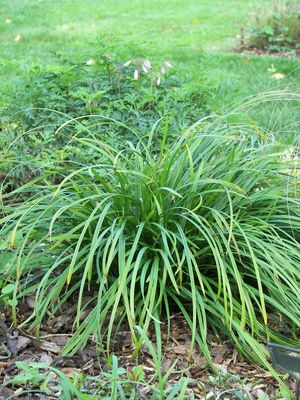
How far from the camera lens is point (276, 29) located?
347 inches

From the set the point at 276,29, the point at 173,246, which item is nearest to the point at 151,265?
the point at 173,246

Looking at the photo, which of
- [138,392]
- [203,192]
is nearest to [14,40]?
[203,192]

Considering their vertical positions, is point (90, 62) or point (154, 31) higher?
point (90, 62)

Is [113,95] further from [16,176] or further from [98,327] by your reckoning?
[98,327]

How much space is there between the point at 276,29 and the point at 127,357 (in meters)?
6.74

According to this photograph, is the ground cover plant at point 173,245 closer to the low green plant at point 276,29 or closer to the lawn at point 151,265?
the lawn at point 151,265

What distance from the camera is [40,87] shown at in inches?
171

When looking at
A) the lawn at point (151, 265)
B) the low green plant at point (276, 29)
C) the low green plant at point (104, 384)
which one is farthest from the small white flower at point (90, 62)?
the low green plant at point (276, 29)

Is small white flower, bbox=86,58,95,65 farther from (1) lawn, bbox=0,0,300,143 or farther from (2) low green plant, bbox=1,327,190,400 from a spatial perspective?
(2) low green plant, bbox=1,327,190,400

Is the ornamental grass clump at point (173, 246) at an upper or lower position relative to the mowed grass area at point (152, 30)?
upper

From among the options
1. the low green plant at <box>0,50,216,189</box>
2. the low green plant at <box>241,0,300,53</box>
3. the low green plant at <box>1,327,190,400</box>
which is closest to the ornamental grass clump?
the low green plant at <box>1,327,190,400</box>

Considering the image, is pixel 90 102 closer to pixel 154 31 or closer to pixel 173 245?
pixel 173 245

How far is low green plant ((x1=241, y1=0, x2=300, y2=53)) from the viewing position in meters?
8.63

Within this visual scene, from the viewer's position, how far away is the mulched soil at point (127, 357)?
2.84 metres
